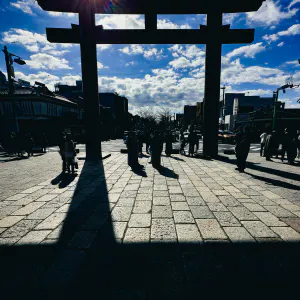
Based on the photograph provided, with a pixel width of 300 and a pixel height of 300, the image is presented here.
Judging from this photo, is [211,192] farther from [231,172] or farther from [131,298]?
[131,298]

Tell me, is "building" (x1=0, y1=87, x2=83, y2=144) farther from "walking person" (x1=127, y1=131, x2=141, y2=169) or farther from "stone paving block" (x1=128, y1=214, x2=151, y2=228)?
"stone paving block" (x1=128, y1=214, x2=151, y2=228)

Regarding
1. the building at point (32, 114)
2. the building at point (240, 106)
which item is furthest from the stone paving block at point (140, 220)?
the building at point (240, 106)

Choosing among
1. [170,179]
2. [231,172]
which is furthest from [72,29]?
[231,172]

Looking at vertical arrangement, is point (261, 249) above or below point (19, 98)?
below

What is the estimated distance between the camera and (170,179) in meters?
5.35

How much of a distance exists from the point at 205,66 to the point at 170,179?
23.2 feet

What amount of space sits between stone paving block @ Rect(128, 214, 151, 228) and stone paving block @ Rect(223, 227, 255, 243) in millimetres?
1246

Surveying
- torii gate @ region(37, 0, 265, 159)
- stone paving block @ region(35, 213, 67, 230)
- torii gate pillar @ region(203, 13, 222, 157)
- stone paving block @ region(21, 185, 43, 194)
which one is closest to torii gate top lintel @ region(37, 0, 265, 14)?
torii gate @ region(37, 0, 265, 159)

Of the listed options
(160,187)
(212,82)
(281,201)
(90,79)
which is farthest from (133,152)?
(212,82)

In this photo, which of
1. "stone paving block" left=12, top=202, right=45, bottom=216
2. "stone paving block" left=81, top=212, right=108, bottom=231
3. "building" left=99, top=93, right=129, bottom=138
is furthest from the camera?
"building" left=99, top=93, right=129, bottom=138

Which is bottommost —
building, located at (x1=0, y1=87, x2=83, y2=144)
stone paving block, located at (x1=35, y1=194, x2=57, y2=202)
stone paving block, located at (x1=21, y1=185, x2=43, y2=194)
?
stone paving block, located at (x1=21, y1=185, x2=43, y2=194)

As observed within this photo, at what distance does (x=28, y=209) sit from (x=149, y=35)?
843cm

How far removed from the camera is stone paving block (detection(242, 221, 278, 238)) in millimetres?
2402

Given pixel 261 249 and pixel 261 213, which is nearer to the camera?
pixel 261 249
